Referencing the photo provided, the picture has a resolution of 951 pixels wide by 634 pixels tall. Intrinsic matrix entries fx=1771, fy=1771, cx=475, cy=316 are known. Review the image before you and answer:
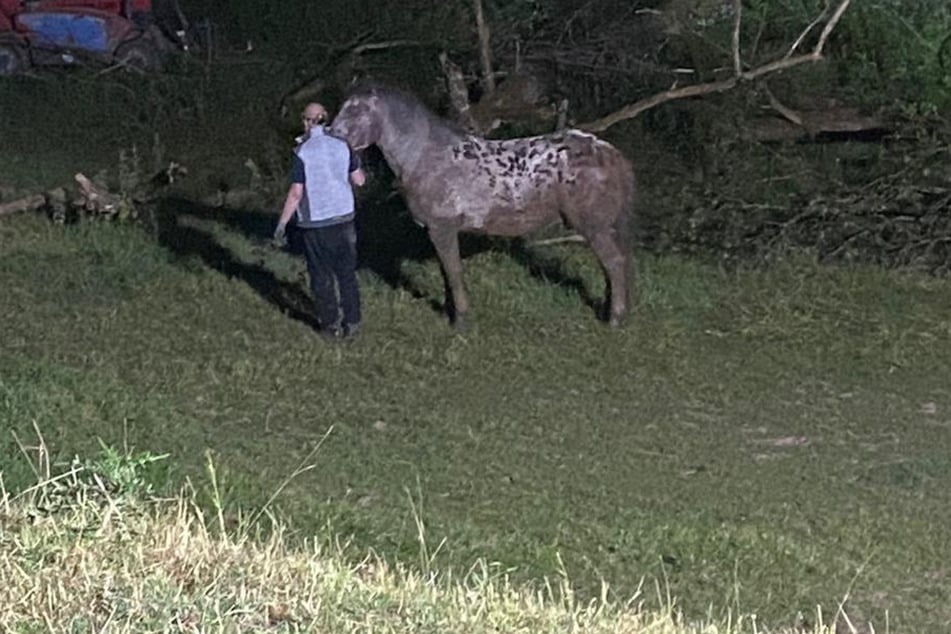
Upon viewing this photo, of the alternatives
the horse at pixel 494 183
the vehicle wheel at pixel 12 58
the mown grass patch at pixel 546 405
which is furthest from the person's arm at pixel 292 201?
the vehicle wheel at pixel 12 58

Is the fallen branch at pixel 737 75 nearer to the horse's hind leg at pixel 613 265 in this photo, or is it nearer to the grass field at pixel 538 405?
the grass field at pixel 538 405

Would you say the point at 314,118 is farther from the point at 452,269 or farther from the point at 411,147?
the point at 452,269

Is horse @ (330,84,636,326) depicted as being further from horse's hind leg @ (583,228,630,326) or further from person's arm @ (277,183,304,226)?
person's arm @ (277,183,304,226)

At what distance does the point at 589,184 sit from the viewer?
1175 centimetres

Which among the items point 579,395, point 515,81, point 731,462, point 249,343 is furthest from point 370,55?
point 731,462

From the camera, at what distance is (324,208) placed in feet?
35.9

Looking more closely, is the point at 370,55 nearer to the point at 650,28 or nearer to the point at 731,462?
the point at 650,28

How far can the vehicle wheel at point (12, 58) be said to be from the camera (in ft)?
65.9

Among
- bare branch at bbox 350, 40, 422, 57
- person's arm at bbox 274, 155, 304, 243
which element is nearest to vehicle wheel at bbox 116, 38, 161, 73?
bare branch at bbox 350, 40, 422, 57

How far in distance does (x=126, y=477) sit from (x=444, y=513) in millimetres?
2962

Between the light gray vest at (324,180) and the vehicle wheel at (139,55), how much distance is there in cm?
925

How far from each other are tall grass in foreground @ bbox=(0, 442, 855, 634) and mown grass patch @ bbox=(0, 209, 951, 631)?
167cm

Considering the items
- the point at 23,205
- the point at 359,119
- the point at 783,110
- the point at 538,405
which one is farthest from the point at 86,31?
the point at 538,405

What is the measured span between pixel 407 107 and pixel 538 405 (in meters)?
2.34
